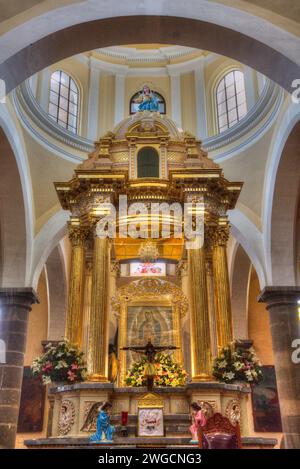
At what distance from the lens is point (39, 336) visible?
1881cm

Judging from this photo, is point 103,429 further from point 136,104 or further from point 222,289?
point 136,104

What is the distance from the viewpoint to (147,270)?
1420 cm

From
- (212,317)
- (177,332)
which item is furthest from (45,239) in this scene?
(212,317)

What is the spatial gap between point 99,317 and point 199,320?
1991 mm

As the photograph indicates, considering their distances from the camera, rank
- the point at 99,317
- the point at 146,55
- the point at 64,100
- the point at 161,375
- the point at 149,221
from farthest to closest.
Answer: the point at 146,55, the point at 64,100, the point at 149,221, the point at 161,375, the point at 99,317

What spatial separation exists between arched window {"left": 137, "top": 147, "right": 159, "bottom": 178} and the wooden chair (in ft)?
23.3

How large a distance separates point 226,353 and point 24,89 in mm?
9810

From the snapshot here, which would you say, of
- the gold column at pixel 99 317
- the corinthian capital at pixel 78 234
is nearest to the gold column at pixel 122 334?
the corinthian capital at pixel 78 234

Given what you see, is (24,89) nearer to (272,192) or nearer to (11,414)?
(272,192)

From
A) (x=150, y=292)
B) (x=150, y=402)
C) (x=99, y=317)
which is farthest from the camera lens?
(x=150, y=292)

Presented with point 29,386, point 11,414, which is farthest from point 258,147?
point 29,386

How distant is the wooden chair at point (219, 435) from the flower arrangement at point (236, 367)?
3.45m

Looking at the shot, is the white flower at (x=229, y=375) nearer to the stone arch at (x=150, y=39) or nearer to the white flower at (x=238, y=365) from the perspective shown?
the white flower at (x=238, y=365)

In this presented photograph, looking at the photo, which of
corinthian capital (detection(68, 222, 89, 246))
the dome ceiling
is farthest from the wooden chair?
the dome ceiling
